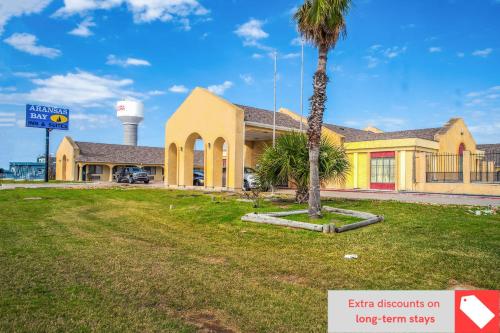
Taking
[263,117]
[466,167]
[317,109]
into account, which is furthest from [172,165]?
[317,109]

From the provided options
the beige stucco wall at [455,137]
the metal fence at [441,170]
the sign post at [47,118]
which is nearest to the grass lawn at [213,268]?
the metal fence at [441,170]

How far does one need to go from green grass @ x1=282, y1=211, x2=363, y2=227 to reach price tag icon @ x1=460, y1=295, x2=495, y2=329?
7.41 metres

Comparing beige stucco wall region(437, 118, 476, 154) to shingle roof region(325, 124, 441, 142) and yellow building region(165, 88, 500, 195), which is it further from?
shingle roof region(325, 124, 441, 142)

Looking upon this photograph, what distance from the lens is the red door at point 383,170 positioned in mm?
28953

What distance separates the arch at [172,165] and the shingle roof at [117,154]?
22.5m

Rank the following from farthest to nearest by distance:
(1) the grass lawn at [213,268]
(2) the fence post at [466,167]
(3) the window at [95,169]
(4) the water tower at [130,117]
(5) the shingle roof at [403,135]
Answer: (4) the water tower at [130,117]
(3) the window at [95,169]
(5) the shingle roof at [403,135]
(2) the fence post at [466,167]
(1) the grass lawn at [213,268]

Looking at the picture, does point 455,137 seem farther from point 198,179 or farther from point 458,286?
point 458,286

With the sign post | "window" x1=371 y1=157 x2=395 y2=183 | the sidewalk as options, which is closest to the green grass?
the sidewalk

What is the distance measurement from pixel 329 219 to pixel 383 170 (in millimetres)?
19626

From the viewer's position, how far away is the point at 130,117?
85.9 m

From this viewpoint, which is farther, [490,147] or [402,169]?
[490,147]

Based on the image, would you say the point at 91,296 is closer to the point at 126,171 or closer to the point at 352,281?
the point at 352,281

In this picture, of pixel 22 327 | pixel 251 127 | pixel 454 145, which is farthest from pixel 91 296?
pixel 454 145

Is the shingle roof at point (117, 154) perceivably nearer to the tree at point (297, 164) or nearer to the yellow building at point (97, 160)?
the yellow building at point (97, 160)
